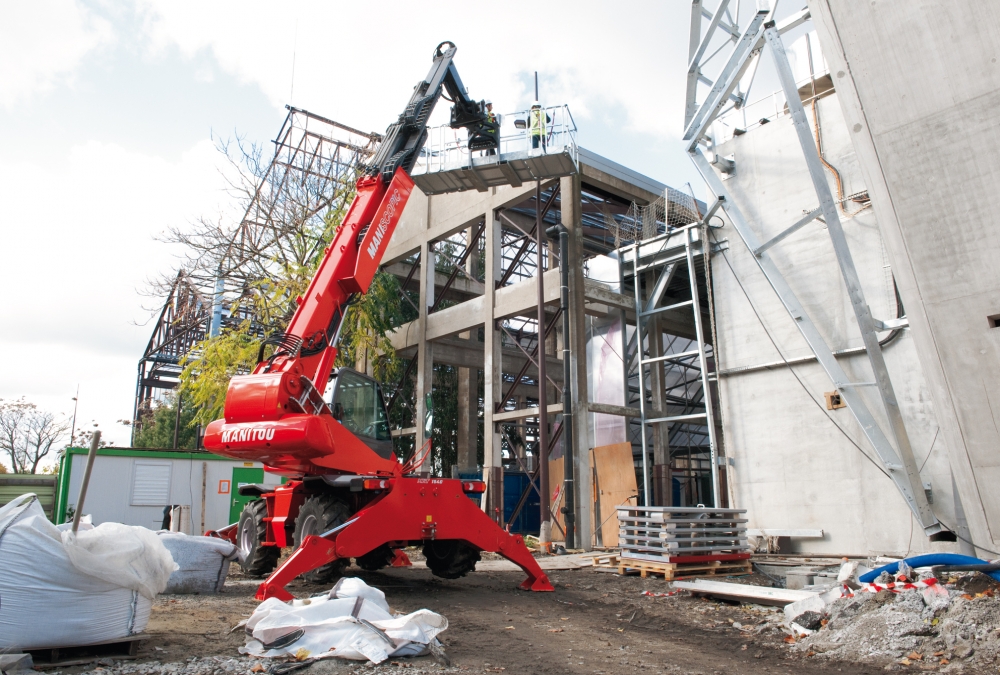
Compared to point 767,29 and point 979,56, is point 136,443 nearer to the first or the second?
point 767,29

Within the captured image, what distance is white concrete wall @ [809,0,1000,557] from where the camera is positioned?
7.36m

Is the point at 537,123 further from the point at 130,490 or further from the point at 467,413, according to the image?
the point at 130,490

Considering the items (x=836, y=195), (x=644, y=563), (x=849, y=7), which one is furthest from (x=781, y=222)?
(x=644, y=563)

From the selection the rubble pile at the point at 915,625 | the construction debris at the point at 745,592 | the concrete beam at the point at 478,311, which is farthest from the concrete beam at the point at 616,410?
the rubble pile at the point at 915,625

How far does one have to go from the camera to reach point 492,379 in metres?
17.6

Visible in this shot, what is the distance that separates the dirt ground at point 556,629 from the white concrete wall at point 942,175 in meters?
3.29

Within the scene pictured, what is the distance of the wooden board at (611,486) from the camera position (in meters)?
16.6

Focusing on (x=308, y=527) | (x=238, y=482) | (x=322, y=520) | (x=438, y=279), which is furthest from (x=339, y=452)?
(x=438, y=279)

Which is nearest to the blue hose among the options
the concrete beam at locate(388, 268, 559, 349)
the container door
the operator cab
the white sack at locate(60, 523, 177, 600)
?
the operator cab

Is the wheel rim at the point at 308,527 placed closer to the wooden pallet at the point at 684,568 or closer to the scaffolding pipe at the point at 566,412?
the wooden pallet at the point at 684,568

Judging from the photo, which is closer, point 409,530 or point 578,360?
point 409,530

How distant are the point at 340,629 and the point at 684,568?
21.4ft

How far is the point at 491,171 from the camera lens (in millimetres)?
16141

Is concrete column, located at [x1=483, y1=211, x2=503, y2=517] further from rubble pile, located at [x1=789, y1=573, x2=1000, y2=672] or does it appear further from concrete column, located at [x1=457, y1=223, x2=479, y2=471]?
rubble pile, located at [x1=789, y1=573, x2=1000, y2=672]
